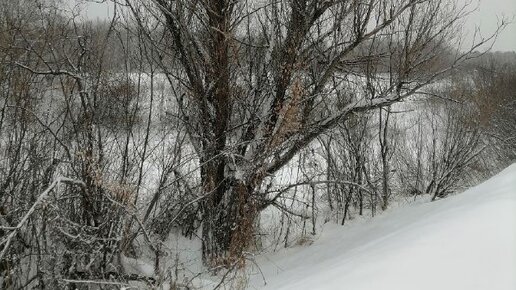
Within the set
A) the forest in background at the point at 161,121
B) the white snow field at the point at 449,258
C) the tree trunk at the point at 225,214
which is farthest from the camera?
the tree trunk at the point at 225,214

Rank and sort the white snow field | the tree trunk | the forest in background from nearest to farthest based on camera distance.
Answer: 1. the white snow field
2. the forest in background
3. the tree trunk

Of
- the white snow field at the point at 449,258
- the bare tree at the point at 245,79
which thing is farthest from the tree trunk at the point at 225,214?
the white snow field at the point at 449,258

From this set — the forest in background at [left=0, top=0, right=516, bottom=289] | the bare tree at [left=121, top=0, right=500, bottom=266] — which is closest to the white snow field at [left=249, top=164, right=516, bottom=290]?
the forest in background at [left=0, top=0, right=516, bottom=289]

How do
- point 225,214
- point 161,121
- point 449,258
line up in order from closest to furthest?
point 449,258 < point 225,214 < point 161,121

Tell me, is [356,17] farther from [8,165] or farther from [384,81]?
[8,165]

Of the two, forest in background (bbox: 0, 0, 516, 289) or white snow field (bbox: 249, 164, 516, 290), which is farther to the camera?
forest in background (bbox: 0, 0, 516, 289)

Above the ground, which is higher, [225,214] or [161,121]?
[161,121]

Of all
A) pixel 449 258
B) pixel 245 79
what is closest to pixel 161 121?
pixel 245 79

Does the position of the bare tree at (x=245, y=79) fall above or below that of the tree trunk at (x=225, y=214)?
above

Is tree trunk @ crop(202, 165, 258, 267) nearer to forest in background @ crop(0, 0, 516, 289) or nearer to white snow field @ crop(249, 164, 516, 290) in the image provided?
forest in background @ crop(0, 0, 516, 289)

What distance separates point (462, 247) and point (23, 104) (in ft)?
17.9

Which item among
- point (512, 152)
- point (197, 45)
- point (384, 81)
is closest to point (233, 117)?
point (197, 45)

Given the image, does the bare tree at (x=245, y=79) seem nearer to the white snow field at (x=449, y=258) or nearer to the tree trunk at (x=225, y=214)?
the tree trunk at (x=225, y=214)

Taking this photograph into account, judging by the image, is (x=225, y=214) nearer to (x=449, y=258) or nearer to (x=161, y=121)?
(x=161, y=121)
